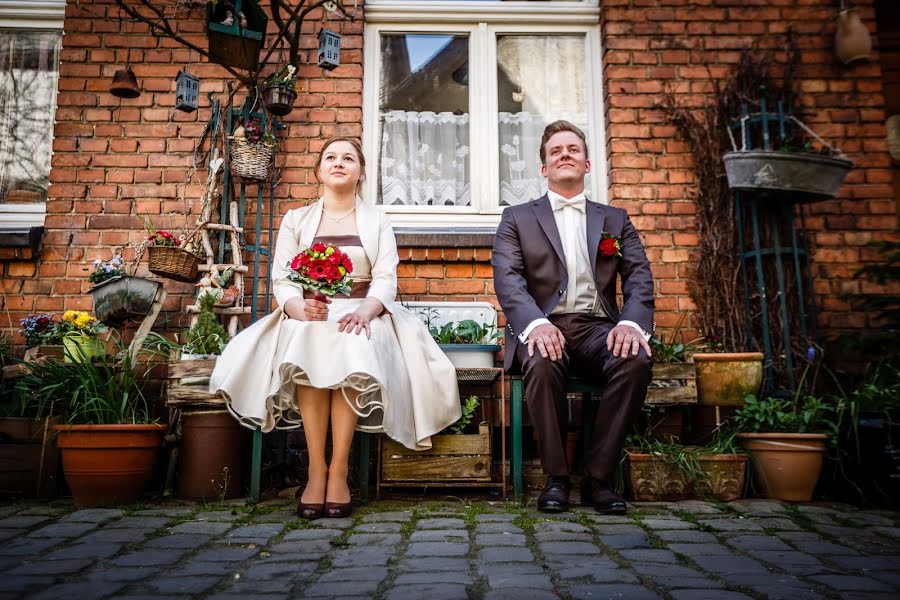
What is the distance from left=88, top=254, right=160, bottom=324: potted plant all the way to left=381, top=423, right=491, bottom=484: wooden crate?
1480mm

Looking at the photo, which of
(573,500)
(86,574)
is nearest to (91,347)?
(86,574)

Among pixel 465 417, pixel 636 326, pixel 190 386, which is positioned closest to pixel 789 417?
pixel 636 326

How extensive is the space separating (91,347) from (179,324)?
64 centimetres

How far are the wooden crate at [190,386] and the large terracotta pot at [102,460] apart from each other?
0.20 metres

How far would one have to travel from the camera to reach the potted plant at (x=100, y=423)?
9.45ft

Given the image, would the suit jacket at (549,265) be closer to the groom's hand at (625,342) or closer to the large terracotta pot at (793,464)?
the groom's hand at (625,342)

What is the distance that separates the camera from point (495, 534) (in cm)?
232

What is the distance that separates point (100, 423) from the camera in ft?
9.84

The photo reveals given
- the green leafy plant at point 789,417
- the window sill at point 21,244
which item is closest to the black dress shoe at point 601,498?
the green leafy plant at point 789,417

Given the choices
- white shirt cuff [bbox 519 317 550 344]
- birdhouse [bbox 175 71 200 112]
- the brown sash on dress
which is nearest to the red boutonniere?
white shirt cuff [bbox 519 317 550 344]

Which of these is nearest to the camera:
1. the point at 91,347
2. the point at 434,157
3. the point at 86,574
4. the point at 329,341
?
the point at 86,574

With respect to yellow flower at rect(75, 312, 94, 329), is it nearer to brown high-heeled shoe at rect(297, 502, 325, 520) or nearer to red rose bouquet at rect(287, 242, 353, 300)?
red rose bouquet at rect(287, 242, 353, 300)

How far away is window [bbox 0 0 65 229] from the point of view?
4.44 m

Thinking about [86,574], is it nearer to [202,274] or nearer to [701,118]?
[202,274]
